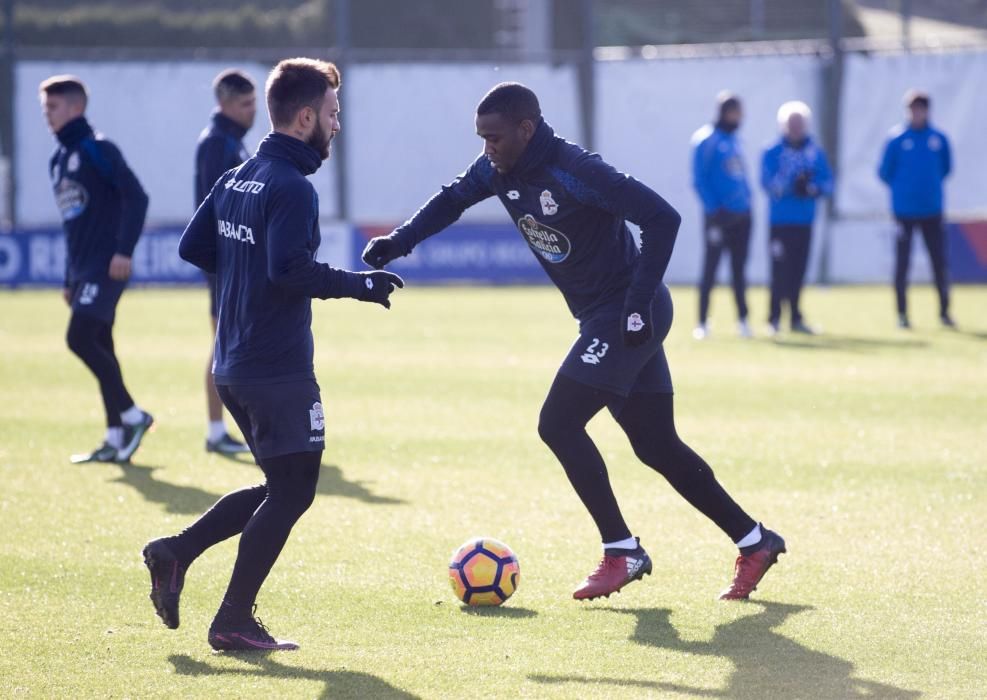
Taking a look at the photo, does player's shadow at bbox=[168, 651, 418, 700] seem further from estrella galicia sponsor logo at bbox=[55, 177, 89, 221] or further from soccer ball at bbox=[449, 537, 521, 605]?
estrella galicia sponsor logo at bbox=[55, 177, 89, 221]

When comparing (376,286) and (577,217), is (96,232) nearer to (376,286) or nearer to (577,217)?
(577,217)

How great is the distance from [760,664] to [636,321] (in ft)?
4.58

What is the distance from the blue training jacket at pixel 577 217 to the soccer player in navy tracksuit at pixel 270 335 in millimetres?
873

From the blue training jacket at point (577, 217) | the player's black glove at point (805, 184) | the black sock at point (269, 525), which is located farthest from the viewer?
the player's black glove at point (805, 184)

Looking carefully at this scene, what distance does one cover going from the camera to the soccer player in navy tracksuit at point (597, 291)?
18.5ft


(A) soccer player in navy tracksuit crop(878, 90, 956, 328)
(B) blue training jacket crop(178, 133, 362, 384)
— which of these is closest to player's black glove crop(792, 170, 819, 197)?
(A) soccer player in navy tracksuit crop(878, 90, 956, 328)

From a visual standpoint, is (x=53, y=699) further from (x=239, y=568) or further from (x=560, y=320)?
(x=560, y=320)

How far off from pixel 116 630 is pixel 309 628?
733 millimetres

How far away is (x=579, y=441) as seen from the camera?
5.95m

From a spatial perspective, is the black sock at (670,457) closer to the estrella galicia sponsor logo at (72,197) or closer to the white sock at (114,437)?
the white sock at (114,437)

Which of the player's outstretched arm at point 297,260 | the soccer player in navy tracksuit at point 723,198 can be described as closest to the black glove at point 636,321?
the player's outstretched arm at point 297,260

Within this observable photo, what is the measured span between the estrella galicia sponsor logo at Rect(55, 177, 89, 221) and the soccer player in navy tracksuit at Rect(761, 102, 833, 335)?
8888 mm

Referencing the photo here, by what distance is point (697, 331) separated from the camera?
15781 millimetres

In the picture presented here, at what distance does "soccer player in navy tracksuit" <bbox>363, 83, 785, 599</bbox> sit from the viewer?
564cm
